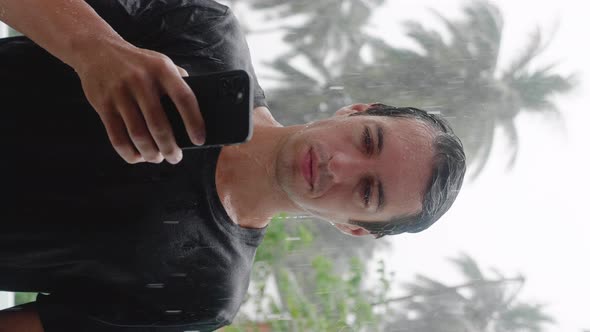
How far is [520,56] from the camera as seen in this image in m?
1.30

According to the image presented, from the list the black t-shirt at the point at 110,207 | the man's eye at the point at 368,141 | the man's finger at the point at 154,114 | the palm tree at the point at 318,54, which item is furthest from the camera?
the palm tree at the point at 318,54

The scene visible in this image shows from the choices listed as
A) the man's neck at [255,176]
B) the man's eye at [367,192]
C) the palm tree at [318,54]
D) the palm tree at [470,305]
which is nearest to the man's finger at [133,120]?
the man's neck at [255,176]

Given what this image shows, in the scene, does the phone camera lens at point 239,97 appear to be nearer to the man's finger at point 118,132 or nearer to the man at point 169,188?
the man's finger at point 118,132

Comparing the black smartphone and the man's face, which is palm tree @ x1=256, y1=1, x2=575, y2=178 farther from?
the black smartphone

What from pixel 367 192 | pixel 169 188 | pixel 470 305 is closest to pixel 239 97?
pixel 169 188

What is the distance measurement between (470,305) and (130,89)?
1.11 meters

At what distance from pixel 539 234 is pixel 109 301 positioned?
3.04 feet

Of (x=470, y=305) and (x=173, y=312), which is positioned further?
(x=470, y=305)

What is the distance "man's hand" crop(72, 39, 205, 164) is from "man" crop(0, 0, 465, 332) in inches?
6.3

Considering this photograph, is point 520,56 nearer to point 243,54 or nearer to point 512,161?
point 512,161

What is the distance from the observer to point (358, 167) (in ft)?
2.44

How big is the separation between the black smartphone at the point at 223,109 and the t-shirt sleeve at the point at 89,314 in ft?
1.24

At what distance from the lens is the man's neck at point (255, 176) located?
28.0 inches

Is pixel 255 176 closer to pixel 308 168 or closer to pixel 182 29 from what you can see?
pixel 308 168
